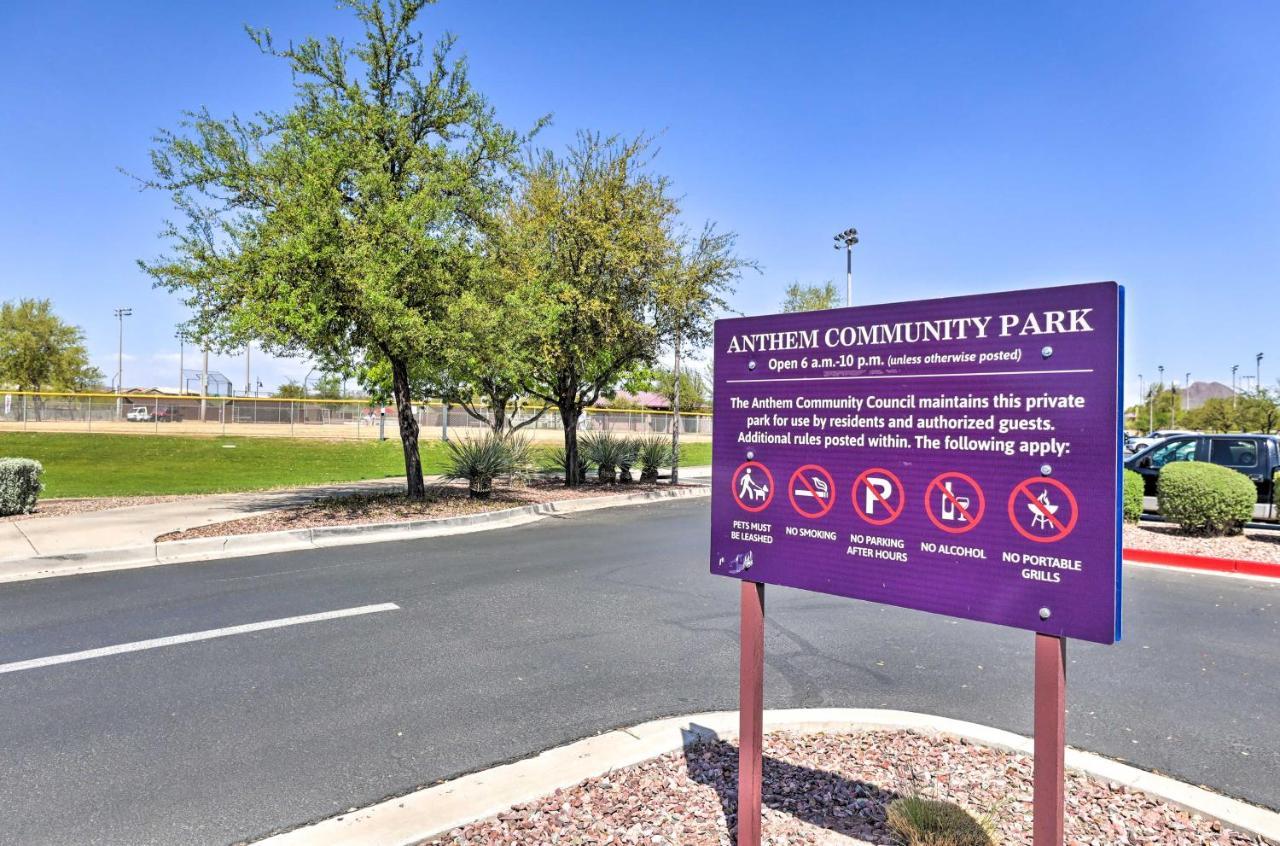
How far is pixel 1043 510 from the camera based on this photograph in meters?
2.34

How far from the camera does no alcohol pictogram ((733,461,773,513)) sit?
299cm

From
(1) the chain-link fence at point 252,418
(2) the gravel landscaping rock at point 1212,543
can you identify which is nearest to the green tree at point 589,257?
(2) the gravel landscaping rock at point 1212,543

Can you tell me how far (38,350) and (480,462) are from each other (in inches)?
2312

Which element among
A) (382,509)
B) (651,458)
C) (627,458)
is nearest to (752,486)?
(382,509)

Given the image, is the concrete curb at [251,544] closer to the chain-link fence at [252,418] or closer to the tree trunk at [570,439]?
the tree trunk at [570,439]

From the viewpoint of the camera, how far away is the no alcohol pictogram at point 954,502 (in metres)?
2.48

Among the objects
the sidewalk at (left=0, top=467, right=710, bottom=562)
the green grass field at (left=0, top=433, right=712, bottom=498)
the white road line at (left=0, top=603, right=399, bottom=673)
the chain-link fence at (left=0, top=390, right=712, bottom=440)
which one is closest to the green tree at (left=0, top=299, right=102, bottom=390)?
the chain-link fence at (left=0, top=390, right=712, bottom=440)

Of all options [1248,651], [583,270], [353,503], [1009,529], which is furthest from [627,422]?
[1009,529]

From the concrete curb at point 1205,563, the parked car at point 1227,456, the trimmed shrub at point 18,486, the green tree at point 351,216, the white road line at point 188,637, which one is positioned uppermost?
the green tree at point 351,216

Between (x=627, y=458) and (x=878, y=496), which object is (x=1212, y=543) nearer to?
(x=878, y=496)

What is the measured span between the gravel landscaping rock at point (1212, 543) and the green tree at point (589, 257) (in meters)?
10.6

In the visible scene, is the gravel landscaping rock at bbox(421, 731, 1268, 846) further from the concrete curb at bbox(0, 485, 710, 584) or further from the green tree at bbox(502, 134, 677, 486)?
the green tree at bbox(502, 134, 677, 486)

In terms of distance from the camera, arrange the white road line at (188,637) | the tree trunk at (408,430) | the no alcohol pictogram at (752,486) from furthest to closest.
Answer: the tree trunk at (408,430)
the white road line at (188,637)
the no alcohol pictogram at (752,486)

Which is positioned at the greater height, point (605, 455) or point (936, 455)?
point (936, 455)
